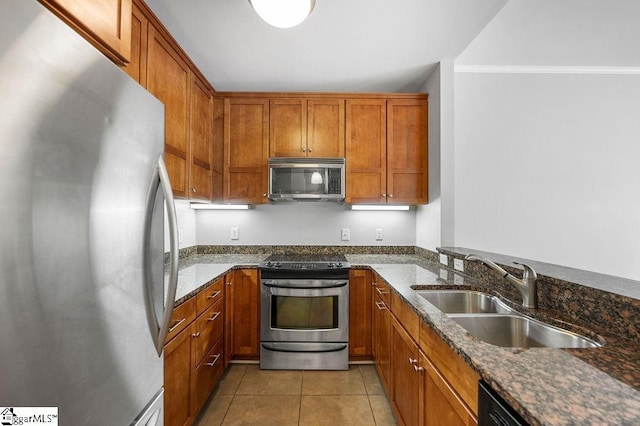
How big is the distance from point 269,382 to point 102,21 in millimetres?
2407

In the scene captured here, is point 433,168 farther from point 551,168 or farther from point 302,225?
point 302,225

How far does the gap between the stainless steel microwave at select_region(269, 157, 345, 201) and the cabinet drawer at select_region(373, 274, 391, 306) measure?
33.1 inches

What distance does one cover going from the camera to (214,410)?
6.28ft

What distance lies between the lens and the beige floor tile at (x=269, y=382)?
6.92ft

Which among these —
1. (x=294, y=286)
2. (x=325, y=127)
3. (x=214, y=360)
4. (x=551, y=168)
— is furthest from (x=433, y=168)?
(x=214, y=360)

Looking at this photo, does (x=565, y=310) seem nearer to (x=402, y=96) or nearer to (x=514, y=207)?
(x=514, y=207)

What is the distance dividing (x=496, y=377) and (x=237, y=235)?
2.67 m

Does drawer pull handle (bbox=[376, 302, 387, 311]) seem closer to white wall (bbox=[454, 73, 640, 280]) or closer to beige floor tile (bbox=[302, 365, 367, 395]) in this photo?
beige floor tile (bbox=[302, 365, 367, 395])

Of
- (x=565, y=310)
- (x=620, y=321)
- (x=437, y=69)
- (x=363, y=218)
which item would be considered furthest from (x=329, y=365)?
(x=437, y=69)

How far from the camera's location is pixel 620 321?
984 mm

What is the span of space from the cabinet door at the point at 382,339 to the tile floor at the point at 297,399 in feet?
0.61

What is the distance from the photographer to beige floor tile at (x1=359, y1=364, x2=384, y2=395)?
212 cm

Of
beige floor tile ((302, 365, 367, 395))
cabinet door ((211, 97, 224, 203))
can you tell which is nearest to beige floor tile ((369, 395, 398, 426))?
beige floor tile ((302, 365, 367, 395))

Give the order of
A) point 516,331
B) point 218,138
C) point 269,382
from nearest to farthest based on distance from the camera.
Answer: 1. point 516,331
2. point 269,382
3. point 218,138
